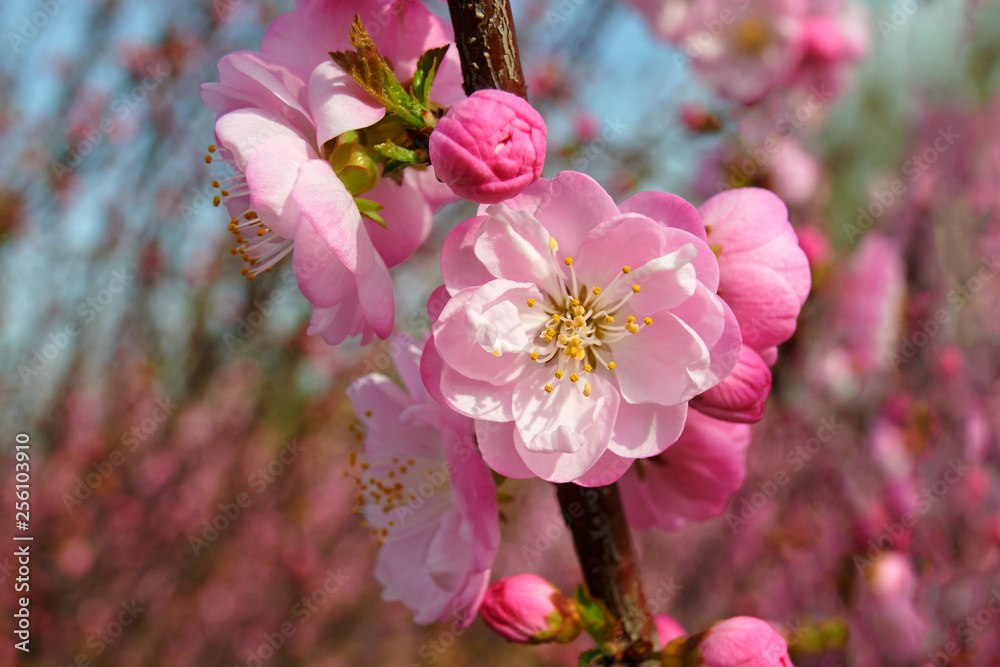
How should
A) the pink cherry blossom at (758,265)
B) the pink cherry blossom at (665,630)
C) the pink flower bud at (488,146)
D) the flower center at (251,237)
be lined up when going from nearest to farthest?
the pink flower bud at (488,146) → the pink cherry blossom at (758,265) → the flower center at (251,237) → the pink cherry blossom at (665,630)

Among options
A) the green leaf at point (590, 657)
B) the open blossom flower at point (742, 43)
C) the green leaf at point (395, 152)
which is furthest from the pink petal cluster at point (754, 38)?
the green leaf at point (590, 657)

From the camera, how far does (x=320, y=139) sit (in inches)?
30.1

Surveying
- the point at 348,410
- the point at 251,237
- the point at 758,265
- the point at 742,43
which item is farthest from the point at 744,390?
the point at 348,410

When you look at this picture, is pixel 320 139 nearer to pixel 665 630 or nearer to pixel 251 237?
pixel 251 237

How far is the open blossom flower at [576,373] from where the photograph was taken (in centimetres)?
75

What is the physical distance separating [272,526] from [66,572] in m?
1.41

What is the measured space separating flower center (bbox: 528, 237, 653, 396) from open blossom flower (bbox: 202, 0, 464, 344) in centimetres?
24

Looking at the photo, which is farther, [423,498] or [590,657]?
[423,498]

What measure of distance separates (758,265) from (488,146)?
0.40 m

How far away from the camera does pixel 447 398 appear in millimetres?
754

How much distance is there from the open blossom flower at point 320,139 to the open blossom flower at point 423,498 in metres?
0.18

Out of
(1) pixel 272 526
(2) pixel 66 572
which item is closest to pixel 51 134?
(2) pixel 66 572

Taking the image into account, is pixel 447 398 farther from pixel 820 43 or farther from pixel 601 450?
pixel 820 43

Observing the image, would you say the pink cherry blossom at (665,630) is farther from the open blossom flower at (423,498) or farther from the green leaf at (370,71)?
the green leaf at (370,71)
